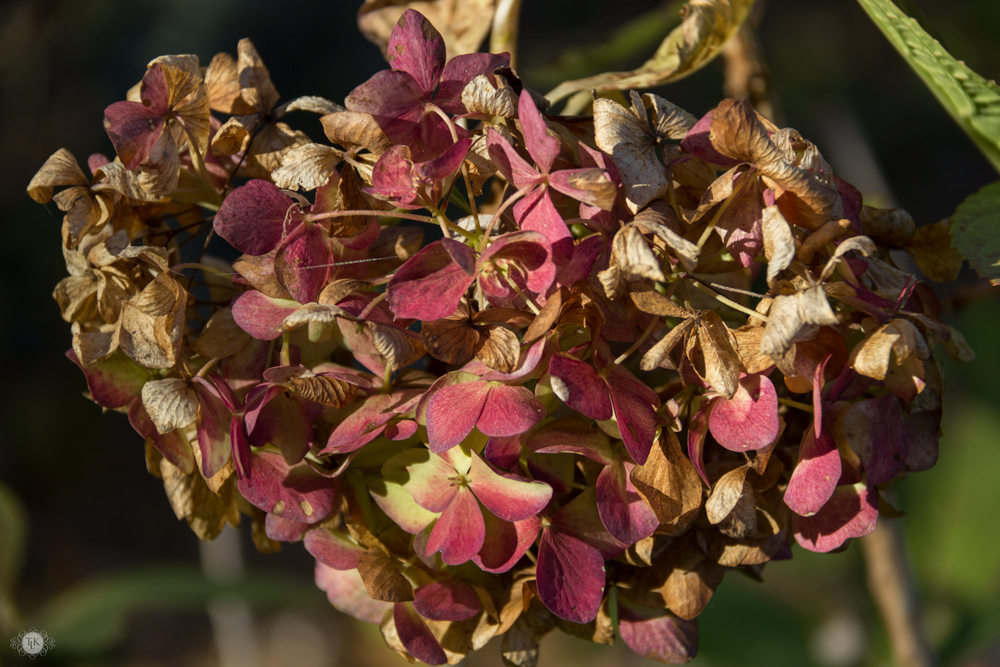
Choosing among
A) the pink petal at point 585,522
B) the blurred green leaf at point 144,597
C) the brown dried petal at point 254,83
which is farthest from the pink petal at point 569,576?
the blurred green leaf at point 144,597

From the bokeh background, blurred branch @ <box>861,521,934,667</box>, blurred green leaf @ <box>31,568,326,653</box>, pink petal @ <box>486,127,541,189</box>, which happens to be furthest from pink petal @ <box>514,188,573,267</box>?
blurred green leaf @ <box>31,568,326,653</box>

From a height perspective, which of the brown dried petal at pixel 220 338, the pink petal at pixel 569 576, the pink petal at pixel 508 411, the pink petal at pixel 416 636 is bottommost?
the pink petal at pixel 416 636

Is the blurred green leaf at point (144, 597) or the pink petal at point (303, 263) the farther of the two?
the blurred green leaf at point (144, 597)

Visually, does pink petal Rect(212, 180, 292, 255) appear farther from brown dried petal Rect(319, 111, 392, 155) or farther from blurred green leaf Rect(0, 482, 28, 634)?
blurred green leaf Rect(0, 482, 28, 634)

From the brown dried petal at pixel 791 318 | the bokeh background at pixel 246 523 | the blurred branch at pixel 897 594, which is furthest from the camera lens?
the bokeh background at pixel 246 523

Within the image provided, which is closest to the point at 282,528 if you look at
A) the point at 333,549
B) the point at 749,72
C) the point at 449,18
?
the point at 333,549

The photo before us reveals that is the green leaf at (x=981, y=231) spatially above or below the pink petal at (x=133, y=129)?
below

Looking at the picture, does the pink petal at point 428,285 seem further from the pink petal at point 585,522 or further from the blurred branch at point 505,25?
the blurred branch at point 505,25
